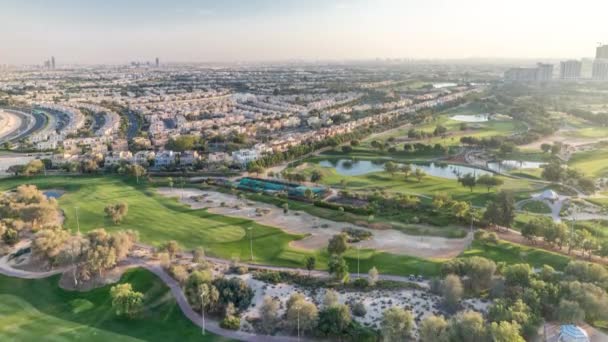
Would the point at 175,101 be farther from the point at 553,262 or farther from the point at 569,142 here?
the point at 553,262

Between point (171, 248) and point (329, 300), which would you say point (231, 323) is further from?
point (171, 248)

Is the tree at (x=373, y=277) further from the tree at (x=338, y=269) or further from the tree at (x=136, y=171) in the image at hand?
the tree at (x=136, y=171)

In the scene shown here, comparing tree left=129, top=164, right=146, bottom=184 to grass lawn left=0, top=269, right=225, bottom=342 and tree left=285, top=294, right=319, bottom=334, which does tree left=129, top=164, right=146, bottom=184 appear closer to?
grass lawn left=0, top=269, right=225, bottom=342

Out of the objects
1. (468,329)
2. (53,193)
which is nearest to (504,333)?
(468,329)

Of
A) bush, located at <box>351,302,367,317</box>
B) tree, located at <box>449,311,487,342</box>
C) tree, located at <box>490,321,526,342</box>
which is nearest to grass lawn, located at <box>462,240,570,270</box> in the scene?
bush, located at <box>351,302,367,317</box>

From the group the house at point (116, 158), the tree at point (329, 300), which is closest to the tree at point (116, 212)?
the house at point (116, 158)

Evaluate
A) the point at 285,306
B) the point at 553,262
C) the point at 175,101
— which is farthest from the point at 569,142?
the point at 175,101
